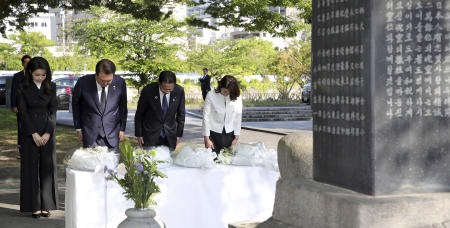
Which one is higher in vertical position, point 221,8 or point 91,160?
point 221,8

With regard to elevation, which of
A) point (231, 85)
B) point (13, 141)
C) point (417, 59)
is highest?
point (417, 59)

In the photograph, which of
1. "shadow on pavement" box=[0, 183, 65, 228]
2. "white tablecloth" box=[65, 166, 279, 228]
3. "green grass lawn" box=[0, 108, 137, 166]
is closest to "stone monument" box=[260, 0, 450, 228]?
"white tablecloth" box=[65, 166, 279, 228]

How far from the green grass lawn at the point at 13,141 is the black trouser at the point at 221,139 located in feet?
→ 14.2

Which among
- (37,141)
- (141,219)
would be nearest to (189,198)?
(141,219)

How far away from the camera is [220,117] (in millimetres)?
8359

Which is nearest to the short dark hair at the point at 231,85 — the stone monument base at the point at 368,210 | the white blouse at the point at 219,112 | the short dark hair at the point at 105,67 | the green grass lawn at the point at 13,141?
the white blouse at the point at 219,112

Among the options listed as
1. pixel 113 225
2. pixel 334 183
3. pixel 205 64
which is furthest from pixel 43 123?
pixel 205 64

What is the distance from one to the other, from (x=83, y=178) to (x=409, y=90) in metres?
3.29

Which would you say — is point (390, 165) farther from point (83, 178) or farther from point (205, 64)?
point (205, 64)

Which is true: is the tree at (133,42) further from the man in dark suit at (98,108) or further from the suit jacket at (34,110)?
the man in dark suit at (98,108)

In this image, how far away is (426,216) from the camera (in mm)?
4254

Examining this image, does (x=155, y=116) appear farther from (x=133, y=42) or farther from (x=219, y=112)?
(x=133, y=42)

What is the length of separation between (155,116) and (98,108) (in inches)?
28.3

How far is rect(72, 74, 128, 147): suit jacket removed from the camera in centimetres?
768
